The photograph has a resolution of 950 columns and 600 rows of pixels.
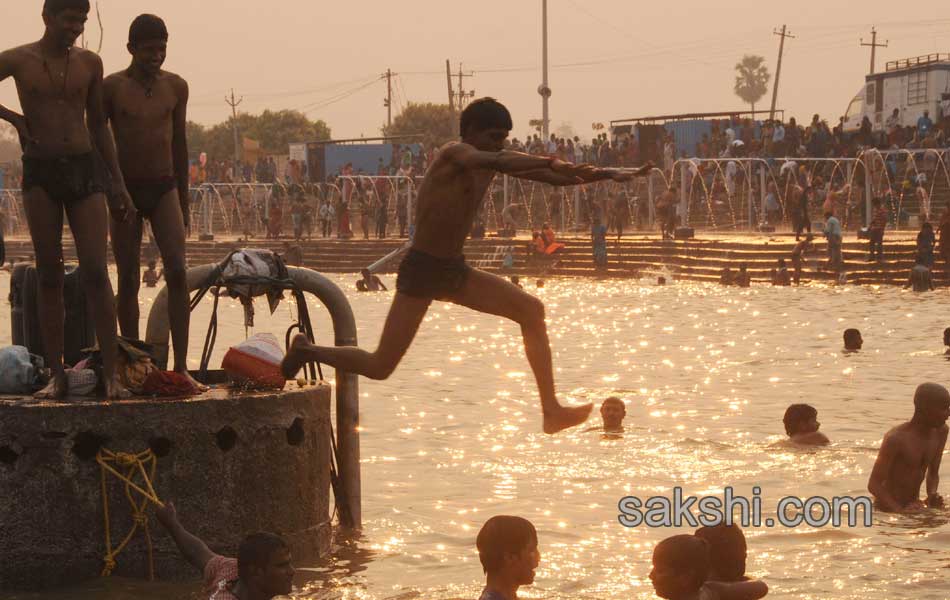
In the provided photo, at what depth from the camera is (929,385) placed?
10.2m

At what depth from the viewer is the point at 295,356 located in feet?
24.8

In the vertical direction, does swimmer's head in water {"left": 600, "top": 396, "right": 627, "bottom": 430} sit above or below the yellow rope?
below

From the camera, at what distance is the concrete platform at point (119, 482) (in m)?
7.70

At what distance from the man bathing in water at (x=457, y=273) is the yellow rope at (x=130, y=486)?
110 cm

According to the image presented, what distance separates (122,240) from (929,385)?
5.32m

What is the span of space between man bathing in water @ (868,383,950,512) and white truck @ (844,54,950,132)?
150 ft

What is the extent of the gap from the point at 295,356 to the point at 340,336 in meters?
1.48

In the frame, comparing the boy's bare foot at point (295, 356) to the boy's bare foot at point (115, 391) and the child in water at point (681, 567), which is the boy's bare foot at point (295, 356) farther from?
the child in water at point (681, 567)

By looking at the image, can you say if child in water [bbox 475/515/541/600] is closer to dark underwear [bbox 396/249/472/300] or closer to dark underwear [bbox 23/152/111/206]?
dark underwear [bbox 396/249/472/300]

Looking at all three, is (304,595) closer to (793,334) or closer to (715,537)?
(715,537)

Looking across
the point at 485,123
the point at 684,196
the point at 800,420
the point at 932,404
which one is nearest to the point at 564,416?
the point at 485,123

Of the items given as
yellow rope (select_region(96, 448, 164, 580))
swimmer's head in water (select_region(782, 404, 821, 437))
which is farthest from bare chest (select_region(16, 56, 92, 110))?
swimmer's head in water (select_region(782, 404, 821, 437))

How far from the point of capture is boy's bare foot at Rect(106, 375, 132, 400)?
25.8 ft

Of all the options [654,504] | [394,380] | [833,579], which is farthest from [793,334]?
[833,579]
